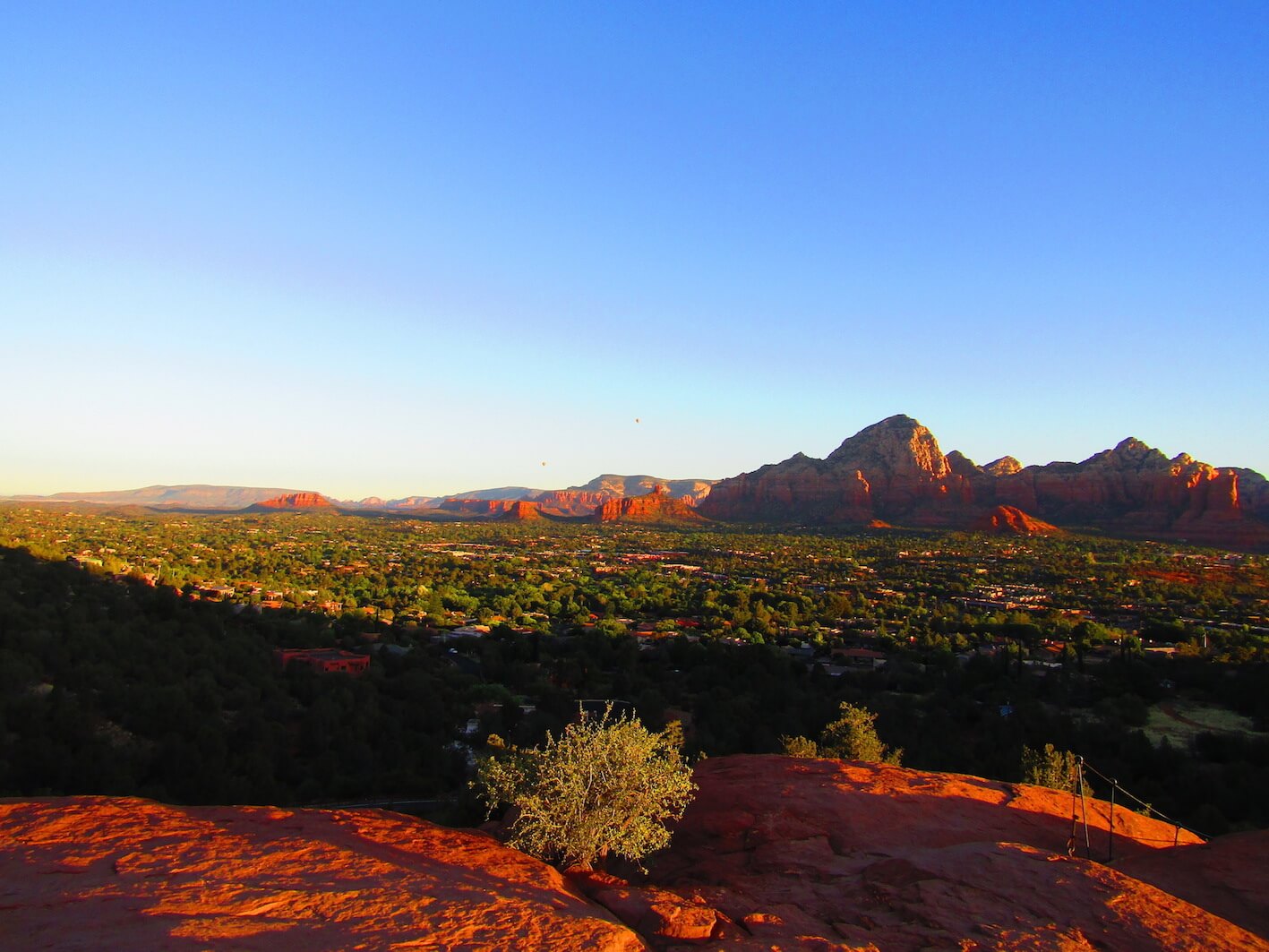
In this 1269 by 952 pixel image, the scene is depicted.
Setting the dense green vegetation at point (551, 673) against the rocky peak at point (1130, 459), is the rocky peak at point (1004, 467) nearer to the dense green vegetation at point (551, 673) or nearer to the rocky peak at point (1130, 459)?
the rocky peak at point (1130, 459)

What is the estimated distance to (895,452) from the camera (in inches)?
5399

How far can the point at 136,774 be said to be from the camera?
47.7 feet

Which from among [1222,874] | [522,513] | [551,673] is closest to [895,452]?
[522,513]

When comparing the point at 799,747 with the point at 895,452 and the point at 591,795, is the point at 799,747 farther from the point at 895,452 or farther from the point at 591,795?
the point at 895,452

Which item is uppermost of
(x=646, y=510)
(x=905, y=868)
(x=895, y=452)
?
(x=895, y=452)

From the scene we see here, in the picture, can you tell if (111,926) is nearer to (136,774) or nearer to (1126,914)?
(1126,914)

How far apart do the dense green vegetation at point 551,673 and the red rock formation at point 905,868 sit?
23.1 ft

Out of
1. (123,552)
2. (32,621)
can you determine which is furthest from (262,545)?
(32,621)

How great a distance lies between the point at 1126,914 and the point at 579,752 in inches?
216

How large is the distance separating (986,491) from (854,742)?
121 meters

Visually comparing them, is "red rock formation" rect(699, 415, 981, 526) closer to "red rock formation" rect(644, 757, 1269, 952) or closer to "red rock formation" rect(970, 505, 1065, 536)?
"red rock formation" rect(970, 505, 1065, 536)

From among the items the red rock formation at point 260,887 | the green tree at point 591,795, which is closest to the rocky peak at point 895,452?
the green tree at point 591,795

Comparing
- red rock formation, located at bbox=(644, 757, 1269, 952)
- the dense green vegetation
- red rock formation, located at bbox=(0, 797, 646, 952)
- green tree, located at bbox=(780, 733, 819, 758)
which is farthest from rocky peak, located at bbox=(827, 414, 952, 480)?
red rock formation, located at bbox=(0, 797, 646, 952)

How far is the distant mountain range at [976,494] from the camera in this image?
9994 cm
